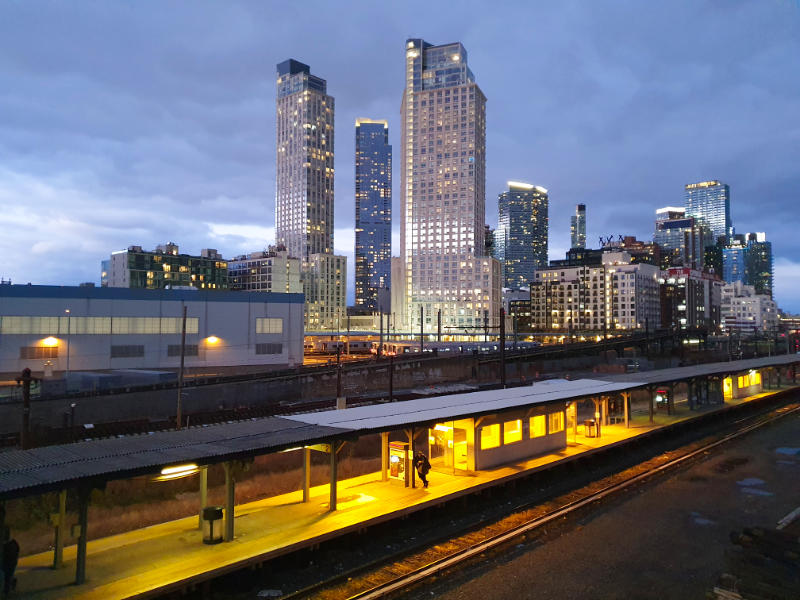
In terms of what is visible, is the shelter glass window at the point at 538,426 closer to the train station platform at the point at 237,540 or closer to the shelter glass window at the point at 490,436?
the train station platform at the point at 237,540

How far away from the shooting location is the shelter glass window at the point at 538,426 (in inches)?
953

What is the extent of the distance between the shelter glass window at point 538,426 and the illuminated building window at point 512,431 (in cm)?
86

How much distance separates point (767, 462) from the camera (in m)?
26.1

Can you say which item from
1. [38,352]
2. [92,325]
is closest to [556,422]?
[92,325]

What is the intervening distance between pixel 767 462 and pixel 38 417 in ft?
144

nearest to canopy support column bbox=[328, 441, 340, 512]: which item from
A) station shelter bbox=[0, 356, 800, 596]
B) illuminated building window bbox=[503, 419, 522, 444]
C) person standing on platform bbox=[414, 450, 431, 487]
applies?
station shelter bbox=[0, 356, 800, 596]

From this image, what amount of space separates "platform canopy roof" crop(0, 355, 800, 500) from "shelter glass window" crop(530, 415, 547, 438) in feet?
3.06

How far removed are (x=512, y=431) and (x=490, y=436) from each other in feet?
4.94

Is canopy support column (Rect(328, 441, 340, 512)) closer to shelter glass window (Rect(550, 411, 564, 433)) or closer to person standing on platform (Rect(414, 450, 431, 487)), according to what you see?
person standing on platform (Rect(414, 450, 431, 487))

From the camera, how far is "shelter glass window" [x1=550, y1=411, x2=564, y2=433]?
2527 centimetres

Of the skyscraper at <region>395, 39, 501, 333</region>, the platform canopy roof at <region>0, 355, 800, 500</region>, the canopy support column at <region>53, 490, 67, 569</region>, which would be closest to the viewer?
the platform canopy roof at <region>0, 355, 800, 500</region>

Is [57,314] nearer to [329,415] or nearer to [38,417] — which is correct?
[38,417]

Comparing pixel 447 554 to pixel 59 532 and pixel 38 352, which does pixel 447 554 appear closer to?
pixel 59 532

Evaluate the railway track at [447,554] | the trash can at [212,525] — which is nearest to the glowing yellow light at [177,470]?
the trash can at [212,525]
